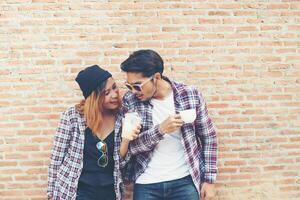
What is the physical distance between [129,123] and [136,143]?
0.23 metres

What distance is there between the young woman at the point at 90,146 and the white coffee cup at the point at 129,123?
0.75ft

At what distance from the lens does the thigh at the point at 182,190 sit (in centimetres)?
336

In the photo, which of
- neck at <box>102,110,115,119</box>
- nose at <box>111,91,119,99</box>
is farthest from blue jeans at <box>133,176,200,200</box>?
nose at <box>111,91,119,99</box>

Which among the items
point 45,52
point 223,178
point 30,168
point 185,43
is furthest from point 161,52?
point 30,168

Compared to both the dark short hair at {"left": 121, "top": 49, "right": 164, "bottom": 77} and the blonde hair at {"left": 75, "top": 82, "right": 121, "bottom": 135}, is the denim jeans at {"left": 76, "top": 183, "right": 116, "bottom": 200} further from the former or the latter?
the dark short hair at {"left": 121, "top": 49, "right": 164, "bottom": 77}

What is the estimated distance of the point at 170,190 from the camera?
132 inches

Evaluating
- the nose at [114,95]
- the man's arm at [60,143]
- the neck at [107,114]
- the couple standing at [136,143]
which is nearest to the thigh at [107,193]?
the couple standing at [136,143]

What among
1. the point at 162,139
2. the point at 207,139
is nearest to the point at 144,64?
the point at 162,139

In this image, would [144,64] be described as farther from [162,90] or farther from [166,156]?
[166,156]

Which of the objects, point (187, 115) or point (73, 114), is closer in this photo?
point (187, 115)

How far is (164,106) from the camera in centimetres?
340

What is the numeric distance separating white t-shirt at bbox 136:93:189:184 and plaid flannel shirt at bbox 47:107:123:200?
11.7 inches

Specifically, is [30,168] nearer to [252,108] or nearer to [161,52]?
[161,52]

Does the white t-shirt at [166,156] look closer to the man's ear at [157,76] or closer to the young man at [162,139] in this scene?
the young man at [162,139]
